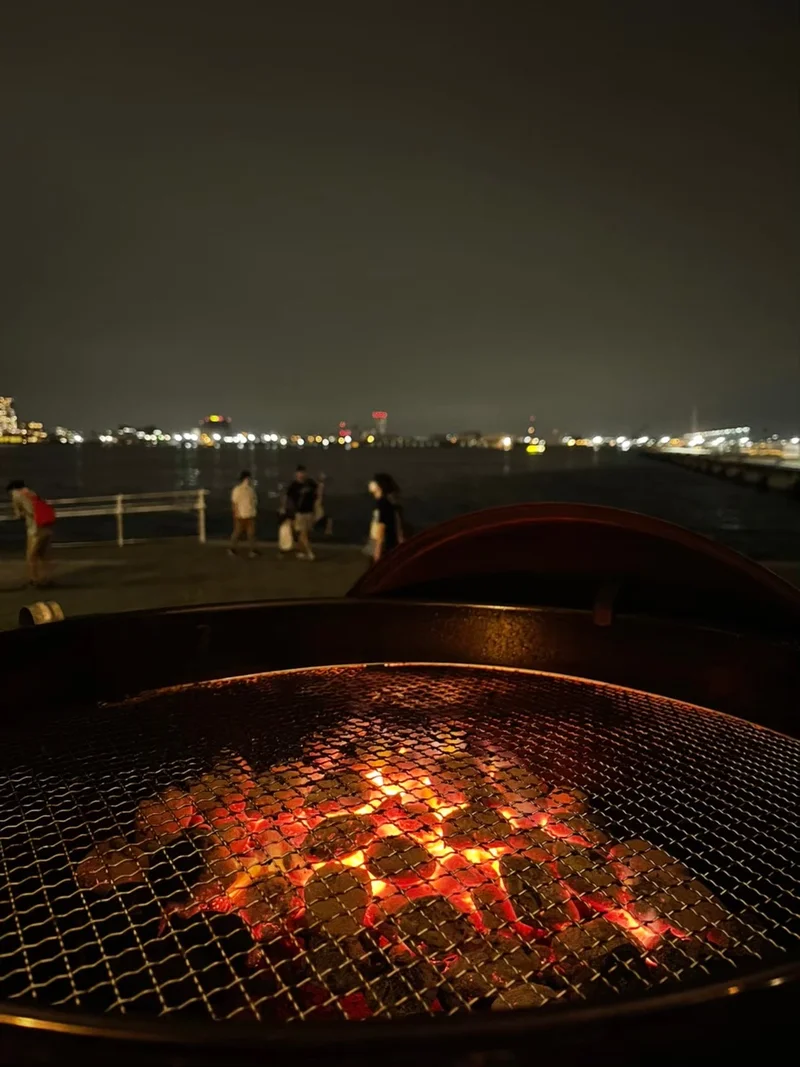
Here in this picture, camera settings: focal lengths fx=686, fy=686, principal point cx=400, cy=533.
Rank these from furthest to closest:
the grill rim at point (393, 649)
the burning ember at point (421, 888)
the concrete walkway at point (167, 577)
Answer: the concrete walkway at point (167, 577), the grill rim at point (393, 649), the burning ember at point (421, 888)

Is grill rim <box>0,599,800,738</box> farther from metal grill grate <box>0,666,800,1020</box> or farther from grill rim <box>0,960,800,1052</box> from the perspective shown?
grill rim <box>0,960,800,1052</box>

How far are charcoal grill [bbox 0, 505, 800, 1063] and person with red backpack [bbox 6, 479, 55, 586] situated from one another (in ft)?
19.7

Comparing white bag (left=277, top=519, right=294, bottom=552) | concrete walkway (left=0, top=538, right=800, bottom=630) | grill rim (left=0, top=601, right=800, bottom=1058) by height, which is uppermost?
grill rim (left=0, top=601, right=800, bottom=1058)

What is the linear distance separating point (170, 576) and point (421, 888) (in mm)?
8406

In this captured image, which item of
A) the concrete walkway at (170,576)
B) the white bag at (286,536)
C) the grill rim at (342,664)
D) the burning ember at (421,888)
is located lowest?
the concrete walkway at (170,576)

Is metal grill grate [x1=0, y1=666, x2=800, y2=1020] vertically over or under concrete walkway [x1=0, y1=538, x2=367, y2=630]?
over

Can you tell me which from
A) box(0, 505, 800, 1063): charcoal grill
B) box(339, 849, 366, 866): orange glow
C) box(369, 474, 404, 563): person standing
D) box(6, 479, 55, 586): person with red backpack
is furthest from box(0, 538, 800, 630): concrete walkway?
box(339, 849, 366, 866): orange glow

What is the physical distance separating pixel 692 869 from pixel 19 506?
9.04m

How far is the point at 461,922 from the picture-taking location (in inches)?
95.7

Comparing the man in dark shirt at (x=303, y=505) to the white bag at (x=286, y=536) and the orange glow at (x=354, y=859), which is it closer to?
the white bag at (x=286, y=536)

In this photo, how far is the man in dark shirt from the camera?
11.6 metres

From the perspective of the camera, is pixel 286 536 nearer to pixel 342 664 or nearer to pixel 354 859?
pixel 342 664

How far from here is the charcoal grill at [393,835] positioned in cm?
126

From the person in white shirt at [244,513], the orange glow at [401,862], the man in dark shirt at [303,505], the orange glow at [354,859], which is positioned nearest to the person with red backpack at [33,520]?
the person in white shirt at [244,513]
